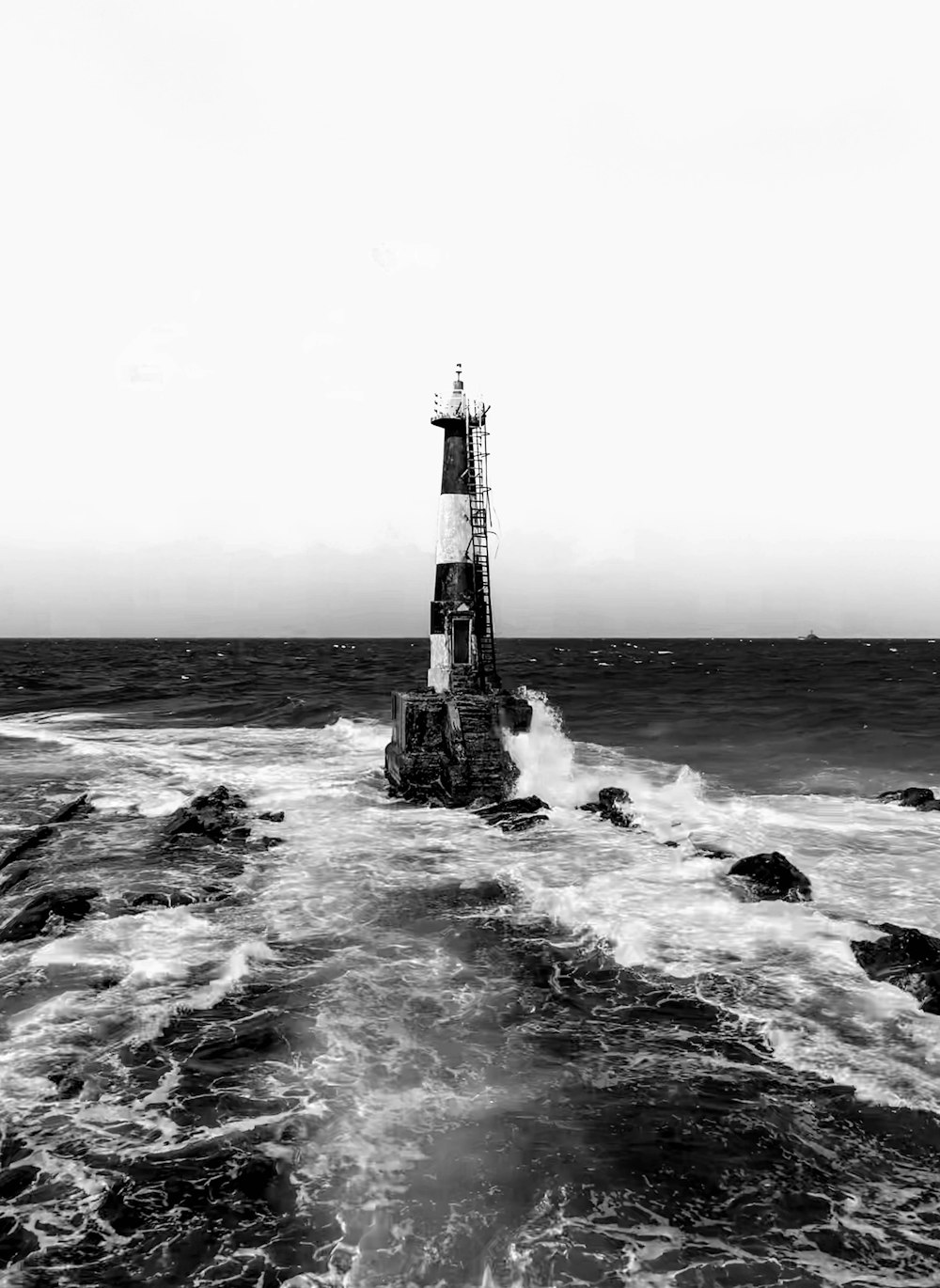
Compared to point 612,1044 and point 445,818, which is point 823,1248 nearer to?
point 612,1044

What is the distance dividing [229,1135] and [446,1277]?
2.43 meters

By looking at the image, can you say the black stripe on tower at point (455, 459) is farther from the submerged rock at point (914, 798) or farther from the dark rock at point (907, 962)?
the dark rock at point (907, 962)

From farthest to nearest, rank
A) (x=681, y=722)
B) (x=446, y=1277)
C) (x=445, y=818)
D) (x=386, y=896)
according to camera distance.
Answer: (x=681, y=722) < (x=445, y=818) < (x=386, y=896) < (x=446, y=1277)

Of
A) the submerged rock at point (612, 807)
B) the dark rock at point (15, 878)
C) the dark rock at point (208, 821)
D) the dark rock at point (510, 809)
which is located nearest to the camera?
the dark rock at point (15, 878)

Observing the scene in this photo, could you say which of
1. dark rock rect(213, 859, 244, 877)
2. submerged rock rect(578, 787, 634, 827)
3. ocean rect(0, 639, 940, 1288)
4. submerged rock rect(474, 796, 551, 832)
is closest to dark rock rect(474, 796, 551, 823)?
submerged rock rect(474, 796, 551, 832)

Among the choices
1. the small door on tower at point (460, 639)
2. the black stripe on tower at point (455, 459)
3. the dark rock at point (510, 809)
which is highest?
the black stripe on tower at point (455, 459)

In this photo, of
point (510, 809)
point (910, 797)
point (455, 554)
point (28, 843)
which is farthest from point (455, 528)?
point (910, 797)

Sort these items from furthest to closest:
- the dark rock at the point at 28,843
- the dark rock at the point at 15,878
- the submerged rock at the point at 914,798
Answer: the submerged rock at the point at 914,798 → the dark rock at the point at 28,843 → the dark rock at the point at 15,878

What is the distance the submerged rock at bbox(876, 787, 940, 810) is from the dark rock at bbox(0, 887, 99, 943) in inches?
771

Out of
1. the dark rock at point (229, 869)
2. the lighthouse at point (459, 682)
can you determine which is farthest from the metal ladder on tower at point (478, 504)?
the dark rock at point (229, 869)

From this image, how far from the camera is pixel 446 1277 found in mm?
5445

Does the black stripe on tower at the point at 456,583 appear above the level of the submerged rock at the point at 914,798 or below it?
above

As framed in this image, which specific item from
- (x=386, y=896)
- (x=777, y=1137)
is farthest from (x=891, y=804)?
(x=777, y=1137)

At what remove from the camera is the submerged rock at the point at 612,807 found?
1861 centimetres
